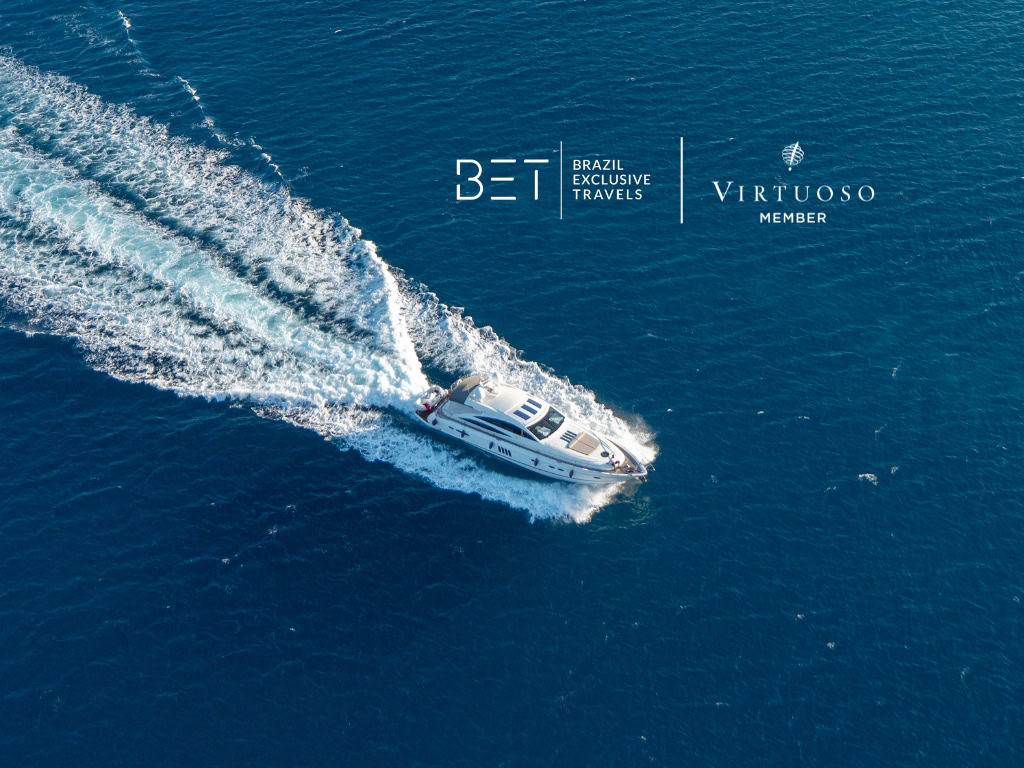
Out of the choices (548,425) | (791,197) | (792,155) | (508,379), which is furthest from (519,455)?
(792,155)

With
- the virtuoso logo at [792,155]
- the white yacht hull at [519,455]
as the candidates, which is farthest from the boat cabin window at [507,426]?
the virtuoso logo at [792,155]

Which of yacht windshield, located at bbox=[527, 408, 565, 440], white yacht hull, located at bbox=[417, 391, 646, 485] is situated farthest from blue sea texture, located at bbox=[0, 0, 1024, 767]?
yacht windshield, located at bbox=[527, 408, 565, 440]

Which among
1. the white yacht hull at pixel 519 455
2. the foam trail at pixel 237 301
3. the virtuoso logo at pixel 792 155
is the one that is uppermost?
the virtuoso logo at pixel 792 155

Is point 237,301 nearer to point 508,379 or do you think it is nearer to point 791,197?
point 508,379

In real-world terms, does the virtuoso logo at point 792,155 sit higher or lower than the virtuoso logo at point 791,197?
higher

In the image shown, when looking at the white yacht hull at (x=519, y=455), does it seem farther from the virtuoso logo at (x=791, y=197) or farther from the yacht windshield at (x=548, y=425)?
the virtuoso logo at (x=791, y=197)

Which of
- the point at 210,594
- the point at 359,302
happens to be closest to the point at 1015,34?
the point at 359,302
